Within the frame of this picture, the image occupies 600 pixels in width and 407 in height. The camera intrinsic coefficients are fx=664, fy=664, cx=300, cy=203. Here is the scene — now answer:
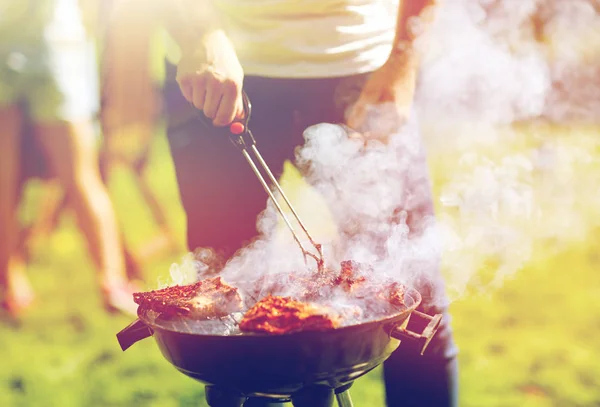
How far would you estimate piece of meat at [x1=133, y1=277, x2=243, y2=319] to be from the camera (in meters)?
1.71

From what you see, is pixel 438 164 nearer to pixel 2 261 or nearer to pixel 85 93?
pixel 85 93

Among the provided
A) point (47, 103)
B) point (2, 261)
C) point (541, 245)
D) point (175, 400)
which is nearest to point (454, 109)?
point (175, 400)

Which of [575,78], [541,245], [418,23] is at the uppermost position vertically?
[418,23]

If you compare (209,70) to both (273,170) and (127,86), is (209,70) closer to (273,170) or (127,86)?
(273,170)

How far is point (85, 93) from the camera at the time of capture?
14.1 ft

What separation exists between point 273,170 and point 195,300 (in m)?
0.75

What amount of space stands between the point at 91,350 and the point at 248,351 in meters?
2.24

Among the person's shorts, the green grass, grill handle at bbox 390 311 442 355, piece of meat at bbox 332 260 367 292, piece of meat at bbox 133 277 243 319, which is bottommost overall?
the green grass

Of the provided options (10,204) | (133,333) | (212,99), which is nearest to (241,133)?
(212,99)

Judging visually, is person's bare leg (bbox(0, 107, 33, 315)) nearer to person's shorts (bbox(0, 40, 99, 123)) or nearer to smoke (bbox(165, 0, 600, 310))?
person's shorts (bbox(0, 40, 99, 123))

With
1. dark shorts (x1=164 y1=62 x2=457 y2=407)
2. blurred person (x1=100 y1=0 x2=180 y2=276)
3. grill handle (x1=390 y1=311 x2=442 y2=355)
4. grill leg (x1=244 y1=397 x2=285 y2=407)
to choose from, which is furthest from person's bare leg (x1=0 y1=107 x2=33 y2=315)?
grill handle (x1=390 y1=311 x2=442 y2=355)

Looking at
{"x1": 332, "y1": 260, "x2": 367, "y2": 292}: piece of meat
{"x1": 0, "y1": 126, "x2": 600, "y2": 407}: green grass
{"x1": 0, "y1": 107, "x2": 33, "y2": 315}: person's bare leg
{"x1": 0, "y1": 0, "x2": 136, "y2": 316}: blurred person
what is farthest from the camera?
{"x1": 0, "y1": 107, "x2": 33, "y2": 315}: person's bare leg

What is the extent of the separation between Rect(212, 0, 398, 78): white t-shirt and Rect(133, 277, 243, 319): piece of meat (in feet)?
2.63

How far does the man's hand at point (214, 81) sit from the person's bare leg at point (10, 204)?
267cm
